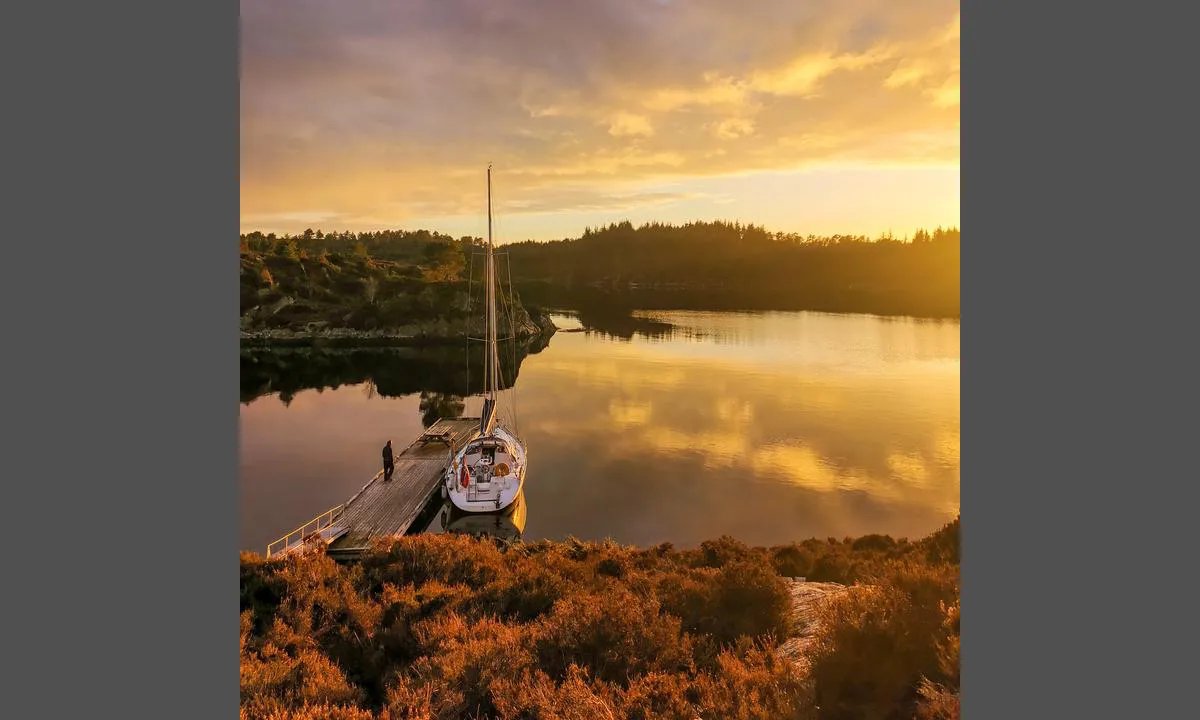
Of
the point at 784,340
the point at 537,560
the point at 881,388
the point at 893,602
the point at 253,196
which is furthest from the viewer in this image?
the point at 784,340

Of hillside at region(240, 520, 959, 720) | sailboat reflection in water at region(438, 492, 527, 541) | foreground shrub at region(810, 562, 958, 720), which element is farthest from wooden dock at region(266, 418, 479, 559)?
foreground shrub at region(810, 562, 958, 720)

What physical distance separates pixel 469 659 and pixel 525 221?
15.6ft

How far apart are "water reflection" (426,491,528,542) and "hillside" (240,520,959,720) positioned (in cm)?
553

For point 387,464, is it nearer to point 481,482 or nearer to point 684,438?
point 481,482

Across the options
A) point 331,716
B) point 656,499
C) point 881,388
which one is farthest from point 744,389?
point 331,716

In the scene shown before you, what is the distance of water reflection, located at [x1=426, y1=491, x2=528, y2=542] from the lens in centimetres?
1155

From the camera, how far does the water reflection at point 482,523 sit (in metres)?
11.5

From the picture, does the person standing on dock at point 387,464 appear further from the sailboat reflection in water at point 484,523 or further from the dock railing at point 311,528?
the sailboat reflection in water at point 484,523

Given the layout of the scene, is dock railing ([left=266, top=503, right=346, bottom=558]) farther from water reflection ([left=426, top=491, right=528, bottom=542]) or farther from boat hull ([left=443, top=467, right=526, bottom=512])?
boat hull ([left=443, top=467, right=526, bottom=512])

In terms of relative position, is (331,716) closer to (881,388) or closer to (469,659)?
(469,659)

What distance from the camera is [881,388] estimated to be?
23.7 meters

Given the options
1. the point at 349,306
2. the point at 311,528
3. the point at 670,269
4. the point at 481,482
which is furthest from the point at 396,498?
the point at 670,269

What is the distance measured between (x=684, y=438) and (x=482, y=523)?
27.6ft

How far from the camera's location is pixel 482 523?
465 inches
